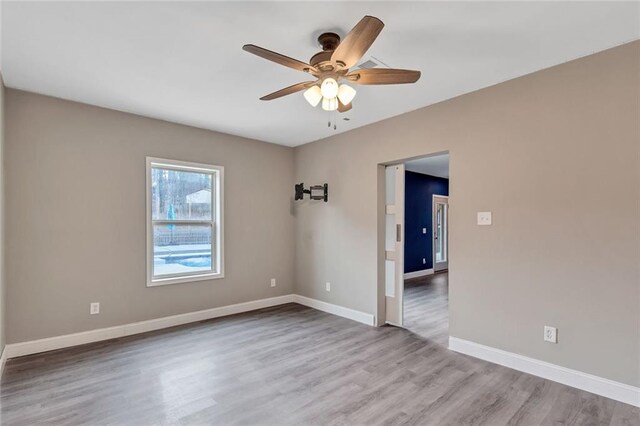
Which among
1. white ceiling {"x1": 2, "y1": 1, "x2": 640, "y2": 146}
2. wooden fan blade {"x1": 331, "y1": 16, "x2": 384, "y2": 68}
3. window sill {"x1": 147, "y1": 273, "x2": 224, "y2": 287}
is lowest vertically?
window sill {"x1": 147, "y1": 273, "x2": 224, "y2": 287}

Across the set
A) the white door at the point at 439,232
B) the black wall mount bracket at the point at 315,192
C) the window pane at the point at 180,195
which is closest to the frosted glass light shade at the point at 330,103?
the black wall mount bracket at the point at 315,192

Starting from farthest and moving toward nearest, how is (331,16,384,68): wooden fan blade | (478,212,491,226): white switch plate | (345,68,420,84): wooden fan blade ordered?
(478,212,491,226): white switch plate
(345,68,420,84): wooden fan blade
(331,16,384,68): wooden fan blade

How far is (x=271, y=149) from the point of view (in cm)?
527

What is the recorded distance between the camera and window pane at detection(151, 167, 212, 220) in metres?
4.15

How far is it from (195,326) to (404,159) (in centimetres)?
338

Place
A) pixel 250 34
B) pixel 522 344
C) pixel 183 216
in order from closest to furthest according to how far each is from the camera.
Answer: pixel 250 34
pixel 522 344
pixel 183 216

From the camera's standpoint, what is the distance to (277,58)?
1.94 m

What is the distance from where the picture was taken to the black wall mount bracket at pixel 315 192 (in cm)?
491

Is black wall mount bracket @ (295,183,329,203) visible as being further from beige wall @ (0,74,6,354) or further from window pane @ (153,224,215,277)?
beige wall @ (0,74,6,354)

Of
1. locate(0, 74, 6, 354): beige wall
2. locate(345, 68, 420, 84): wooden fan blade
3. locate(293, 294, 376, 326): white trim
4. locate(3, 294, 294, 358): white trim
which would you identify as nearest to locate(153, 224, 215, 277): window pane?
locate(3, 294, 294, 358): white trim

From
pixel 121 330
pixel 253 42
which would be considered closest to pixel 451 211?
pixel 253 42

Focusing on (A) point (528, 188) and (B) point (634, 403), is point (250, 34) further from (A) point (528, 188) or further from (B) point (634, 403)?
(B) point (634, 403)

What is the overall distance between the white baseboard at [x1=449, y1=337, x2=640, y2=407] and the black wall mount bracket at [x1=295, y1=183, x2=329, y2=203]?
8.42ft

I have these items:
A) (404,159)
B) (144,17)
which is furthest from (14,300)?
(404,159)
